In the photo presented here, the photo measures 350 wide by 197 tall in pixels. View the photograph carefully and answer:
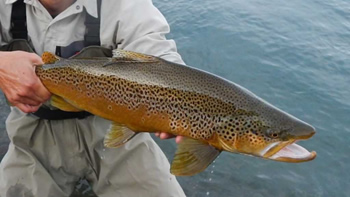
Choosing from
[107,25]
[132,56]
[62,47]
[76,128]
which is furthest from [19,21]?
[132,56]

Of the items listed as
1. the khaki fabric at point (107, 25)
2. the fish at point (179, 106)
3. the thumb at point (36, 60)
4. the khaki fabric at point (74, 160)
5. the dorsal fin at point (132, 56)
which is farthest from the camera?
the khaki fabric at point (74, 160)

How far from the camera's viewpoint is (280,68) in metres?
5.98

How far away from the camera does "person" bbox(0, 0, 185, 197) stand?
9.59 feet

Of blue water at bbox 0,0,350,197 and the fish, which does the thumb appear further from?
blue water at bbox 0,0,350,197

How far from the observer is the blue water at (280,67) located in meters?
4.12

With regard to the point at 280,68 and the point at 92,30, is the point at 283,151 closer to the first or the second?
the point at 92,30

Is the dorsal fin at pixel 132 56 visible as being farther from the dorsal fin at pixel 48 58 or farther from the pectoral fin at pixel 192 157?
the pectoral fin at pixel 192 157

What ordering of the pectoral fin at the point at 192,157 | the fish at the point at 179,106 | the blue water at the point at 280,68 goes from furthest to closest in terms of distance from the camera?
the blue water at the point at 280,68
the pectoral fin at the point at 192,157
the fish at the point at 179,106

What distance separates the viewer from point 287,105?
17.0ft

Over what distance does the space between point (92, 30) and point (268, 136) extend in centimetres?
142

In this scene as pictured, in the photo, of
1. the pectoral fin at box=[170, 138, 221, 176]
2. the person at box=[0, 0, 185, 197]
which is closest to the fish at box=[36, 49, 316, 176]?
the pectoral fin at box=[170, 138, 221, 176]

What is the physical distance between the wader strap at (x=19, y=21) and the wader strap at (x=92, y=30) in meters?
0.43

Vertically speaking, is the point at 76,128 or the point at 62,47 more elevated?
the point at 62,47

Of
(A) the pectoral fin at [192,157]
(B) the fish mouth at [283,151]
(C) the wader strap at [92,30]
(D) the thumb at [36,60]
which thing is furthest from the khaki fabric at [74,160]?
(B) the fish mouth at [283,151]
